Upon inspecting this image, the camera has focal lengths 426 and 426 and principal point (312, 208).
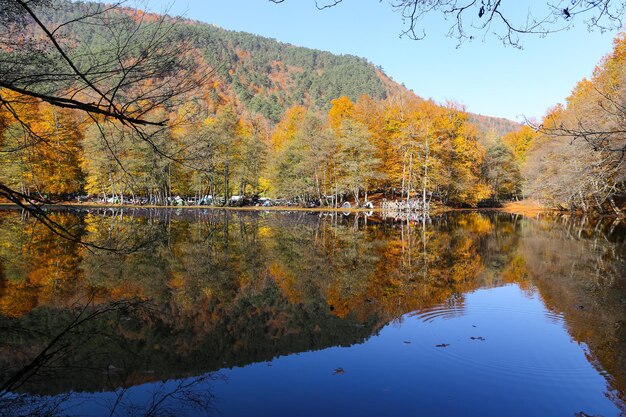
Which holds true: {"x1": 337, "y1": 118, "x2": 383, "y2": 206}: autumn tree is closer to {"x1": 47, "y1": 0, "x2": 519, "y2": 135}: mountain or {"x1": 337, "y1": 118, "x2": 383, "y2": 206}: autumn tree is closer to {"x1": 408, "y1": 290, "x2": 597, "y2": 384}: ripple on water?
{"x1": 408, "y1": 290, "x2": 597, "y2": 384}: ripple on water

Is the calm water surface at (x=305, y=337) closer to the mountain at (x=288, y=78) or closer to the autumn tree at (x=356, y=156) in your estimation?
the autumn tree at (x=356, y=156)

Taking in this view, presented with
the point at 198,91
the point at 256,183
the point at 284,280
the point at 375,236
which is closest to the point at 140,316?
the point at 284,280

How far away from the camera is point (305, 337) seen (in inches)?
248

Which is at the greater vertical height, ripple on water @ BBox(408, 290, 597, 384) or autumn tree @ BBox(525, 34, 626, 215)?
autumn tree @ BBox(525, 34, 626, 215)

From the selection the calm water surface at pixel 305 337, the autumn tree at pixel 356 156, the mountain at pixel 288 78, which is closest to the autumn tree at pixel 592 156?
the calm water surface at pixel 305 337

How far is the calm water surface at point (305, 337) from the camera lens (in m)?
4.46

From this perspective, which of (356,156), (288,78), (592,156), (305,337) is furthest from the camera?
(288,78)

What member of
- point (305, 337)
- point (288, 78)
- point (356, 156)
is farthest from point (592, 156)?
point (288, 78)

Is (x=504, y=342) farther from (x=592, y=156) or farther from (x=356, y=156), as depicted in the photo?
(x=356, y=156)

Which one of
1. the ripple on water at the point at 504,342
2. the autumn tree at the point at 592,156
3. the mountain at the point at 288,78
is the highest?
the mountain at the point at 288,78

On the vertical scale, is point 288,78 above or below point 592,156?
above

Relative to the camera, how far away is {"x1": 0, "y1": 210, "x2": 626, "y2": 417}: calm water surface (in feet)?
14.6

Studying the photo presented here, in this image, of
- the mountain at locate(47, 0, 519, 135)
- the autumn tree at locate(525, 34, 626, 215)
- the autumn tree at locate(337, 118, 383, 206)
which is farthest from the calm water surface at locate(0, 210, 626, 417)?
the mountain at locate(47, 0, 519, 135)

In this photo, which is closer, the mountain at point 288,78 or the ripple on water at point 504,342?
the ripple on water at point 504,342
